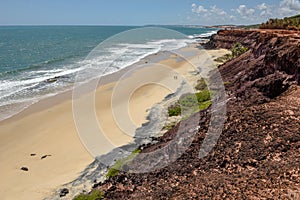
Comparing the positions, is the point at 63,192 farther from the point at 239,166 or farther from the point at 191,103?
the point at 191,103

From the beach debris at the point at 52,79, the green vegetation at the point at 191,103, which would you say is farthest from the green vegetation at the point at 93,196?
the beach debris at the point at 52,79

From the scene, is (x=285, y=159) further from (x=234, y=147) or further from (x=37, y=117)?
(x=37, y=117)

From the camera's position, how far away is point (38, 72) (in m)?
43.5

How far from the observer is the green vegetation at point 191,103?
2050cm

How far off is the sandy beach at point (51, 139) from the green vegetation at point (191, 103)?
2.30 meters

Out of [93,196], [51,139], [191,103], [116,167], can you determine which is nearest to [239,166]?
[93,196]

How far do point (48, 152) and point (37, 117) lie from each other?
7283 millimetres

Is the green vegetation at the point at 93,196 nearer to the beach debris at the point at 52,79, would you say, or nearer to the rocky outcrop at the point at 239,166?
the rocky outcrop at the point at 239,166

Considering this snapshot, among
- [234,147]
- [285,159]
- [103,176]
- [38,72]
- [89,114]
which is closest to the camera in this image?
[285,159]

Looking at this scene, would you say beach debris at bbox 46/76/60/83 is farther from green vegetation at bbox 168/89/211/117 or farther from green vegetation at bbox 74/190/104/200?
green vegetation at bbox 74/190/104/200

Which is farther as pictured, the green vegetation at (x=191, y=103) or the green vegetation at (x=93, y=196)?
the green vegetation at (x=191, y=103)

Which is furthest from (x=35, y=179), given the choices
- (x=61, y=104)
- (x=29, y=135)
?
(x=61, y=104)

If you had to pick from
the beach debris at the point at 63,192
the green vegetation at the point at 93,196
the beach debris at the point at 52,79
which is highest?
the beach debris at the point at 52,79

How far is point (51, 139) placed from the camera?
63.2 ft
